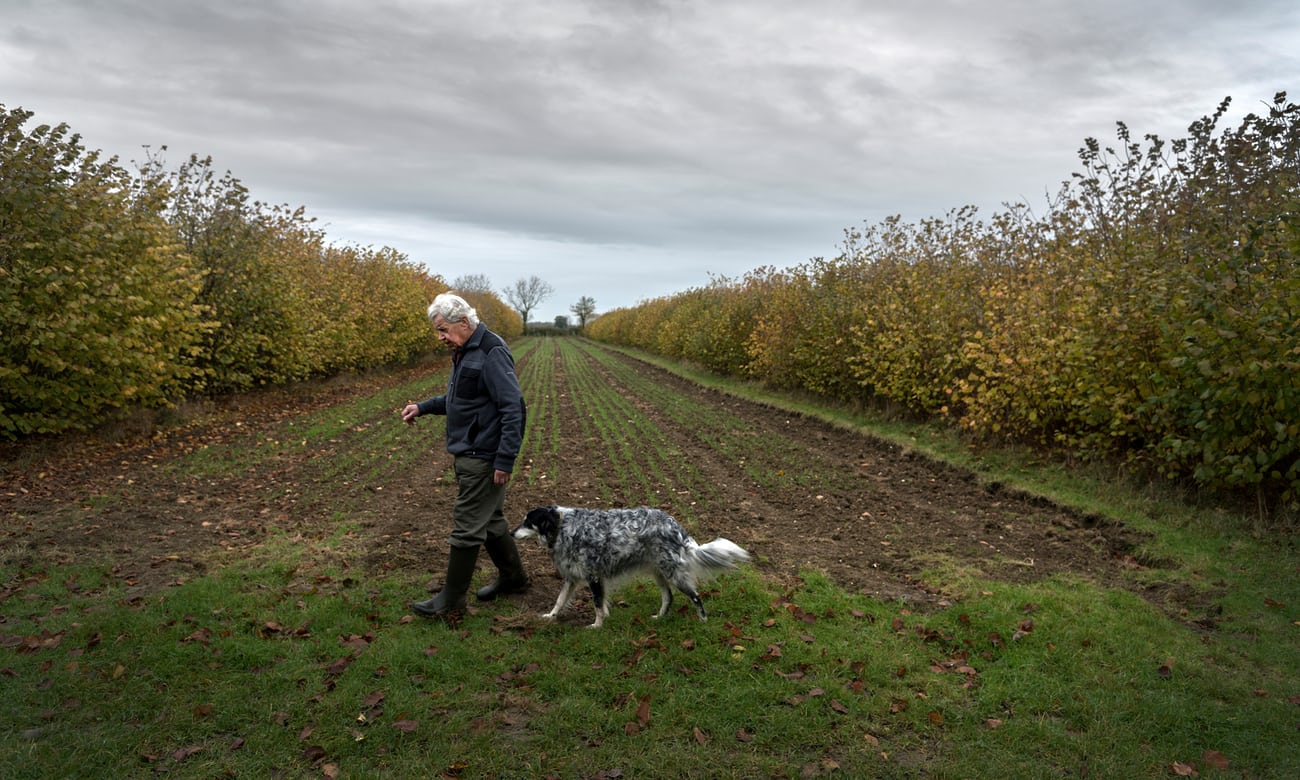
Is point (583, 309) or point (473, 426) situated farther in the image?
point (583, 309)

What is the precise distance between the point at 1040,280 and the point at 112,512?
14332mm

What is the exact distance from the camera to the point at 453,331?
19.2 ft

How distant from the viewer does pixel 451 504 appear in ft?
32.6

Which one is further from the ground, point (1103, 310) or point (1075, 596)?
point (1103, 310)

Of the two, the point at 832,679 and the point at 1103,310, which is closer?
the point at 832,679

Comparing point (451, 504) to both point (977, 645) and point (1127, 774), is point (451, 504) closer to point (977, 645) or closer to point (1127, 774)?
point (977, 645)

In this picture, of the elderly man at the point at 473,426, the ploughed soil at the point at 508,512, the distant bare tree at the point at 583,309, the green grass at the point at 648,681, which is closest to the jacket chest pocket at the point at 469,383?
the elderly man at the point at 473,426

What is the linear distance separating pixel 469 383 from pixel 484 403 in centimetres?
20

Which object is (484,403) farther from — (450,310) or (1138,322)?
(1138,322)

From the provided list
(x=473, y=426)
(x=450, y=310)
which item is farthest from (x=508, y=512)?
(x=450, y=310)

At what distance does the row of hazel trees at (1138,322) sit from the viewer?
780 centimetres

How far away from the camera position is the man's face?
5.82m

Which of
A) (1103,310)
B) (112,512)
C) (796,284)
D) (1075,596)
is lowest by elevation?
(112,512)

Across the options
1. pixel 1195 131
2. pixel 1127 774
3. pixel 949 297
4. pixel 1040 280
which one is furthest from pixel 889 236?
pixel 1127 774
